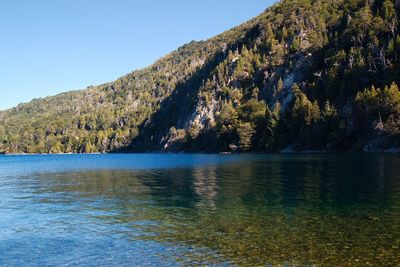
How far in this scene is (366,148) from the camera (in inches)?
5817

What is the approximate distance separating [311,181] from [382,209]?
23.8 meters

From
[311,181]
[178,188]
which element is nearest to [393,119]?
[311,181]

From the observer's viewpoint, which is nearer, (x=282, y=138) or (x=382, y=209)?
(x=382, y=209)

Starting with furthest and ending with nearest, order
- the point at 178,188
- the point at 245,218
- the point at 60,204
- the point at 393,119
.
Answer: the point at 393,119, the point at 178,188, the point at 60,204, the point at 245,218

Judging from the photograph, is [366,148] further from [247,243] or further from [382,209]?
[247,243]

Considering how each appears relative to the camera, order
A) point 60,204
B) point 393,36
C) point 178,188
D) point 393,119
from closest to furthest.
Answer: point 60,204
point 178,188
point 393,119
point 393,36

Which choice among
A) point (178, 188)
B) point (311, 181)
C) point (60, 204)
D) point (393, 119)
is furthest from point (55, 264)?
point (393, 119)

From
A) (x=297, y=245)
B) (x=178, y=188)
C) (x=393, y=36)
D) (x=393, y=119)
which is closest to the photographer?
(x=297, y=245)

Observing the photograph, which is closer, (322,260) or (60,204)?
(322,260)

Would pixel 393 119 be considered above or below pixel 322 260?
above

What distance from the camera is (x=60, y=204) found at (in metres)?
45.7

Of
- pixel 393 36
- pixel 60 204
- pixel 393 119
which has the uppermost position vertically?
pixel 393 36

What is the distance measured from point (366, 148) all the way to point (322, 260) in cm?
13626

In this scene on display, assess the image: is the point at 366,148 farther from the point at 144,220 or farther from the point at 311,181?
the point at 144,220
